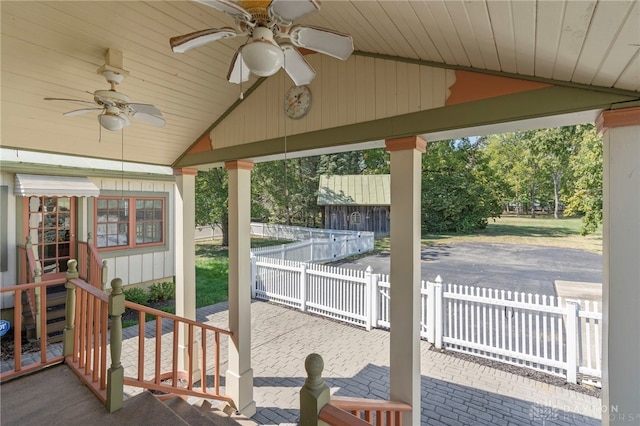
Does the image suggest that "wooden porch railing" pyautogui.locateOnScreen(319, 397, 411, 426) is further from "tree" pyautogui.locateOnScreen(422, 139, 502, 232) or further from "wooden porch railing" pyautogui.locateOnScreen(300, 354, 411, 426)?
"tree" pyautogui.locateOnScreen(422, 139, 502, 232)

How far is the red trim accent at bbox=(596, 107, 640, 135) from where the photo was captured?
157 cm

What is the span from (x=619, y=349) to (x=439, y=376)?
3.21 m

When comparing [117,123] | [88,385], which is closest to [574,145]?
[117,123]

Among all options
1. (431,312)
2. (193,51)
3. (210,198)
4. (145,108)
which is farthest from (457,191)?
(145,108)

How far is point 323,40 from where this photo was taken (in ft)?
5.34

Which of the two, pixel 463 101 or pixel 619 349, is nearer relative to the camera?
pixel 619 349

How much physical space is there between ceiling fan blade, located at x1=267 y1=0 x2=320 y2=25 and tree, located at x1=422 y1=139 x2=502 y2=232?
60.6 ft

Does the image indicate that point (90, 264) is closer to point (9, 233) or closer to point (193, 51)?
point (9, 233)

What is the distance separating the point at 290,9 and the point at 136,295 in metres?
7.77

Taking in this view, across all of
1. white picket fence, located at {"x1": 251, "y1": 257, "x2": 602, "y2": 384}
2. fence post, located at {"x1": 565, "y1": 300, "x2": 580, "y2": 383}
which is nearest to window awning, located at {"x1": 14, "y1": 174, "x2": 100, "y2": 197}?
white picket fence, located at {"x1": 251, "y1": 257, "x2": 602, "y2": 384}

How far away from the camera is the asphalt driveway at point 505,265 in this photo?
864 centimetres

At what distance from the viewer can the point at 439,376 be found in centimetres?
438

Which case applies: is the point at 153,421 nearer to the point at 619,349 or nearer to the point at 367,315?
the point at 619,349

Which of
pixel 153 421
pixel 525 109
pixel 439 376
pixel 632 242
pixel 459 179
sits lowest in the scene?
pixel 439 376
